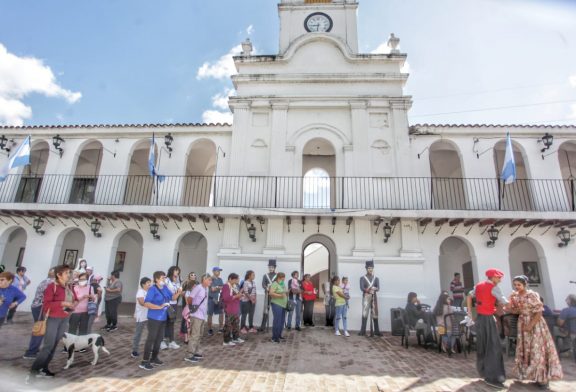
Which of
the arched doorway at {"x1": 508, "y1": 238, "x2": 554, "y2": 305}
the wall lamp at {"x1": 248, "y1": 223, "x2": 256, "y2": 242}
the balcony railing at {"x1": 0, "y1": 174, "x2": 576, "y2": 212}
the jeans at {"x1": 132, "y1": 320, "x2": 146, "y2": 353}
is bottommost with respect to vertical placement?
the jeans at {"x1": 132, "y1": 320, "x2": 146, "y2": 353}

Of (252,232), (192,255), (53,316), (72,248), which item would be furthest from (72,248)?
(53,316)

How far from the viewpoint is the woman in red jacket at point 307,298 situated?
10.4 m

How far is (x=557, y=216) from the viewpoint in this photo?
1033 cm

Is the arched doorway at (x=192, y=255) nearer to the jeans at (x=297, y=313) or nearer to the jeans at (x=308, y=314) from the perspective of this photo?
the jeans at (x=308, y=314)

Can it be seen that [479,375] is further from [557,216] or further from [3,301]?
[3,301]

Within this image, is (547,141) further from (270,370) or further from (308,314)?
(270,370)

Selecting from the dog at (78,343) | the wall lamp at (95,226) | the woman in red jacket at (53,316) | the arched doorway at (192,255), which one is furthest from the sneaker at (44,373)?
the arched doorway at (192,255)

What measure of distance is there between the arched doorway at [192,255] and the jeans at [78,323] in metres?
8.52

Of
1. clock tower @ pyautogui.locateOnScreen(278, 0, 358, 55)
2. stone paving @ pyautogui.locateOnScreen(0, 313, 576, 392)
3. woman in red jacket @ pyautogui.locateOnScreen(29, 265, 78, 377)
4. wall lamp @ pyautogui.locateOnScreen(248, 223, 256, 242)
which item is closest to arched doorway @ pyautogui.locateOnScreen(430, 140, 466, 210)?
clock tower @ pyautogui.locateOnScreen(278, 0, 358, 55)

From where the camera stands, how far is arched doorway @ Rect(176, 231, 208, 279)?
51.4 feet

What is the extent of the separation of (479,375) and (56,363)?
7551mm

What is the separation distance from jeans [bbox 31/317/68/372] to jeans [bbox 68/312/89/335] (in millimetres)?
1991

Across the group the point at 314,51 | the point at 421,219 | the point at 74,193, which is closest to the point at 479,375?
the point at 421,219

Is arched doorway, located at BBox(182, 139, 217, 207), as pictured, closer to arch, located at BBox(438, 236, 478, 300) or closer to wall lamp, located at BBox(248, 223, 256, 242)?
wall lamp, located at BBox(248, 223, 256, 242)
